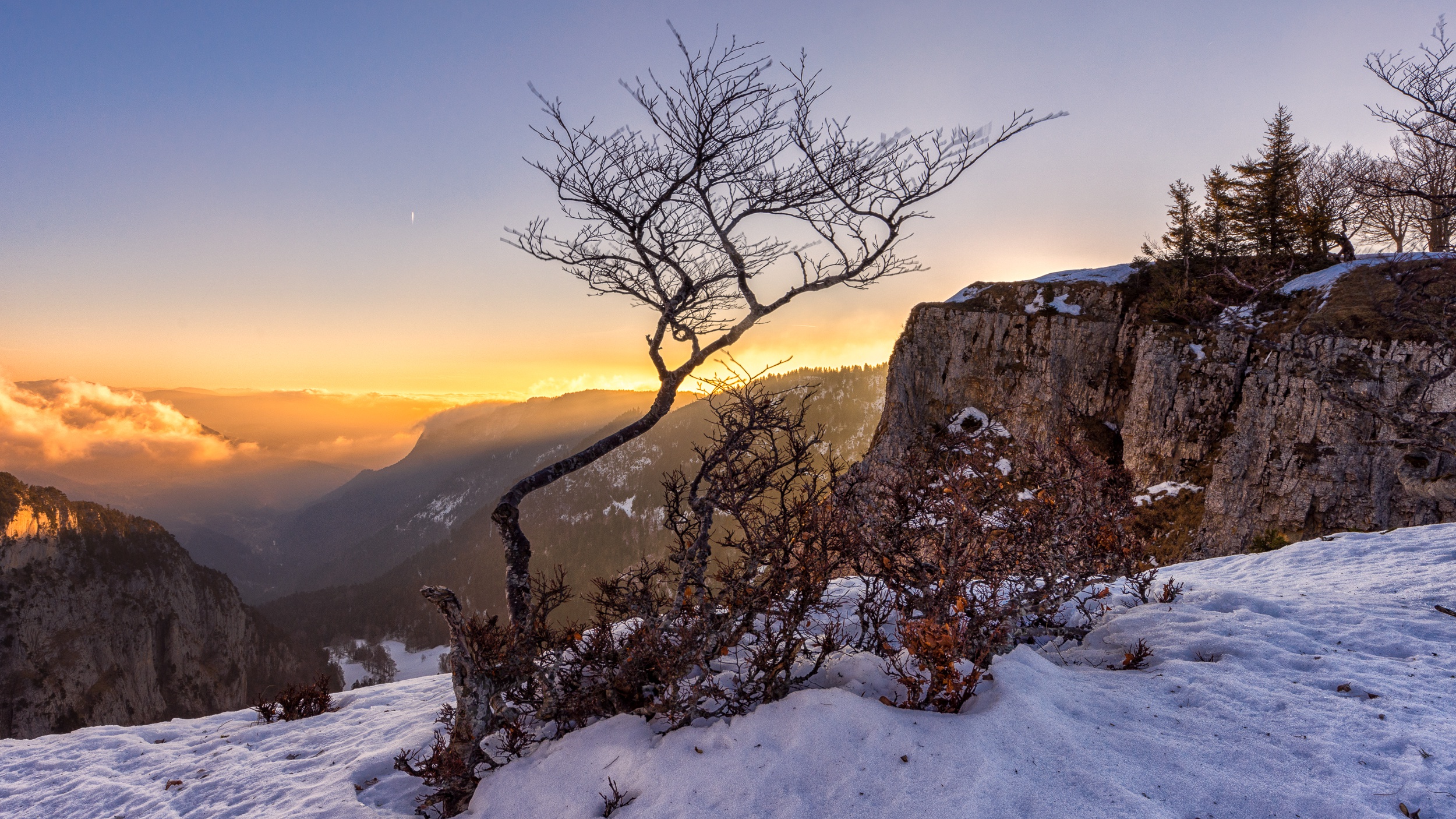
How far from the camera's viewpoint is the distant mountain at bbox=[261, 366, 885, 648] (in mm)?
137625

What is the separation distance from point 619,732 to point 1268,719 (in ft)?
16.1

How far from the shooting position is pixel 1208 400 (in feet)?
68.7

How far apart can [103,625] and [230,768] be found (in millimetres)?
121835

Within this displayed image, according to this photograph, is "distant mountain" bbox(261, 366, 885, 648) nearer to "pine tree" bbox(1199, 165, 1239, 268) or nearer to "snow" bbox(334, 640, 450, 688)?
"snow" bbox(334, 640, 450, 688)

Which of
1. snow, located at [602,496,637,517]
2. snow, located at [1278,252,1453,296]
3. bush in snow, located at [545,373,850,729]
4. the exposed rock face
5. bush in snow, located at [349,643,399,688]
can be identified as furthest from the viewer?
snow, located at [602,496,637,517]

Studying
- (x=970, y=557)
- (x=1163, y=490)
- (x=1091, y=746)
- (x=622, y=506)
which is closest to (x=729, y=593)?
(x=970, y=557)

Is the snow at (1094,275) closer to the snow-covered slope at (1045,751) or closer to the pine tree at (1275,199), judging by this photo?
the pine tree at (1275,199)

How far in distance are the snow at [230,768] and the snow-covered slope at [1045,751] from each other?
31mm

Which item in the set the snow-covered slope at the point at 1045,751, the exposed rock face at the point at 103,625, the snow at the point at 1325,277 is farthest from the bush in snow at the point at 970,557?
the exposed rock face at the point at 103,625

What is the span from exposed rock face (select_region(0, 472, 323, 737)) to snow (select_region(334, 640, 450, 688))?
15.4 m

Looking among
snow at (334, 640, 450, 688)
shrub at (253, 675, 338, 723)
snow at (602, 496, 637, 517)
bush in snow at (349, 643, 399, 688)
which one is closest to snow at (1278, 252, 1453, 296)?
shrub at (253, 675, 338, 723)

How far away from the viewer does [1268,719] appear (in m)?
3.90

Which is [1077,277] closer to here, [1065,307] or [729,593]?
[1065,307]

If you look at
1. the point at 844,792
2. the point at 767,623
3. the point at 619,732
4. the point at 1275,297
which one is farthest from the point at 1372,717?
the point at 1275,297
